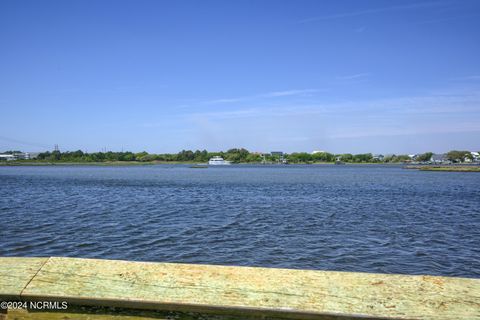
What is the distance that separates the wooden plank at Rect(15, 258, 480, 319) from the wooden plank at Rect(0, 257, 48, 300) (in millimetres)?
138

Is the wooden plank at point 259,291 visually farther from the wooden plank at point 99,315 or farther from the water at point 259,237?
the water at point 259,237

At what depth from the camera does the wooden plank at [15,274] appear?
4.77m

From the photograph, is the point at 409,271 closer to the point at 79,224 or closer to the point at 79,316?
the point at 79,316

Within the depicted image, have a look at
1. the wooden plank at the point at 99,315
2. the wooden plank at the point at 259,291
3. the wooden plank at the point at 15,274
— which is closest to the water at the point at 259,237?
the wooden plank at the point at 259,291

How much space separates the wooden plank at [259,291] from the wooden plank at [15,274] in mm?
138

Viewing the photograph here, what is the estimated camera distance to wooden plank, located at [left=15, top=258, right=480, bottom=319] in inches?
171

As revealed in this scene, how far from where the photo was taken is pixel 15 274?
16.9 feet

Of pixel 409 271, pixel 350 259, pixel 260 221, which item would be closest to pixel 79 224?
pixel 260 221

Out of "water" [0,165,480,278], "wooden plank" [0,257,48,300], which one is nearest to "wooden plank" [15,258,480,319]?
"wooden plank" [0,257,48,300]

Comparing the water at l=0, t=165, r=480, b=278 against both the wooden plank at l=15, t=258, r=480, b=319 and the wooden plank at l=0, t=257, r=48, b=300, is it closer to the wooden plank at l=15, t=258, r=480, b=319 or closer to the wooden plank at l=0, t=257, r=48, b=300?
the wooden plank at l=15, t=258, r=480, b=319

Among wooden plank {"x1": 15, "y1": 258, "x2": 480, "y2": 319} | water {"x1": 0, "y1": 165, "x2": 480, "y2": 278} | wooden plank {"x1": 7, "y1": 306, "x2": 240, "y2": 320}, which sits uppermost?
wooden plank {"x1": 15, "y1": 258, "x2": 480, "y2": 319}

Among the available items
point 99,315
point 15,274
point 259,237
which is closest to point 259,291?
A: point 99,315

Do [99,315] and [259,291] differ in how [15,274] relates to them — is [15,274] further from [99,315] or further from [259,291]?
[259,291]

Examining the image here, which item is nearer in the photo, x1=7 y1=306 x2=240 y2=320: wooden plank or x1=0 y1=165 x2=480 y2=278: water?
x1=7 y1=306 x2=240 y2=320: wooden plank
